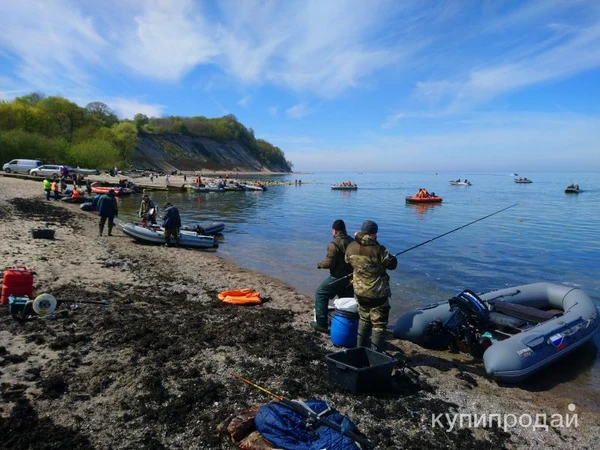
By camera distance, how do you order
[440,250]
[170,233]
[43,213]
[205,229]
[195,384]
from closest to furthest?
[195,384] → [170,233] → [440,250] → [205,229] → [43,213]

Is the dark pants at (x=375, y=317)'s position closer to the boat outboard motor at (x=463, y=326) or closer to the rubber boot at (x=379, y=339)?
the rubber boot at (x=379, y=339)

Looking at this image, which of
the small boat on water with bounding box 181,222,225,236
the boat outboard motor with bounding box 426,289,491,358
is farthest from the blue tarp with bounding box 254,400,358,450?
the small boat on water with bounding box 181,222,225,236

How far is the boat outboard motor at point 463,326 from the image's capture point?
23.9 ft

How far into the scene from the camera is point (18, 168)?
137 ft

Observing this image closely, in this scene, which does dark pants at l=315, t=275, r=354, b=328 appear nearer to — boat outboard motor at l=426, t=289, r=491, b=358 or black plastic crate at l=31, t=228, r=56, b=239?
boat outboard motor at l=426, t=289, r=491, b=358

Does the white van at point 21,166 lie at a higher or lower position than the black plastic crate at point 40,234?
higher

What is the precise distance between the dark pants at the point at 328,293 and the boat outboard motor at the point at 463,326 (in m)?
1.67

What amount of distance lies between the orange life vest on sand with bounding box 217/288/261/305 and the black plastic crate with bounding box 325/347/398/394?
3.84 metres

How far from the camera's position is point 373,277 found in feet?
18.6

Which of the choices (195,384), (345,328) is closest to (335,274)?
(345,328)

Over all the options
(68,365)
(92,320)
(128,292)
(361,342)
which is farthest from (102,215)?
(361,342)

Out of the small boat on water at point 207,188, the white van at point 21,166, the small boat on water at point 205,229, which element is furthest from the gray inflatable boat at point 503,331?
the white van at point 21,166

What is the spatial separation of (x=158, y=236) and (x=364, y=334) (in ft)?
38.0

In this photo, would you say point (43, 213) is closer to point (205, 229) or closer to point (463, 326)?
point (205, 229)
